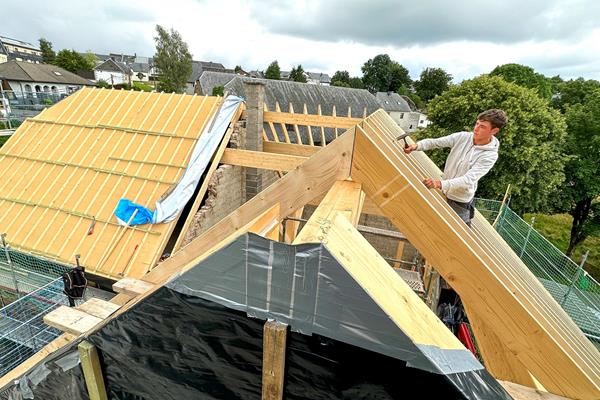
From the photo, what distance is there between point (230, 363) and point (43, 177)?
321 inches

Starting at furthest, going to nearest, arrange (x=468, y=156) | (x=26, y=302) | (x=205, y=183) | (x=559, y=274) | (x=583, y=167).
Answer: (x=583, y=167), (x=205, y=183), (x=559, y=274), (x=26, y=302), (x=468, y=156)

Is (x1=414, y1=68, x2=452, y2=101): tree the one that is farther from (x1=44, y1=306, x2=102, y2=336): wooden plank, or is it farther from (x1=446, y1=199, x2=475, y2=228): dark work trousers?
(x1=44, y1=306, x2=102, y2=336): wooden plank

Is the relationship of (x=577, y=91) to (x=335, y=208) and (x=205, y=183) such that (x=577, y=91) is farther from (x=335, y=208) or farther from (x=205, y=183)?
(x=335, y=208)

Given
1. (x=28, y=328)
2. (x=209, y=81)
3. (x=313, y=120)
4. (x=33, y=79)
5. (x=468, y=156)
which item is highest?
(x=209, y=81)

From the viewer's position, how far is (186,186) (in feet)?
22.3

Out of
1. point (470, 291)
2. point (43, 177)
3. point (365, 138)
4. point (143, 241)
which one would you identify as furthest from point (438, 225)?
point (43, 177)

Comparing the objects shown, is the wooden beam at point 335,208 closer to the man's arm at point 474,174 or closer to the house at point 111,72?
the man's arm at point 474,174

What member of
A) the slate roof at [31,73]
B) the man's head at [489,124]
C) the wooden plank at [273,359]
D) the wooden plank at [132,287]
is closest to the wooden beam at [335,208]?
the wooden plank at [273,359]

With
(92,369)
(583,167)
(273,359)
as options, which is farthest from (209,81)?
(273,359)

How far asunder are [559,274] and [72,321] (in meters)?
8.24

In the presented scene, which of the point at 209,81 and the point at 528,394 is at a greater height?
the point at 209,81

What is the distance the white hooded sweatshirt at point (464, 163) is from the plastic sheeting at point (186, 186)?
5.12m

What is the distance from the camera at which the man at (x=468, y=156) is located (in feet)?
9.43

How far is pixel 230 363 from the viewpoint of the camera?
72.2 inches
